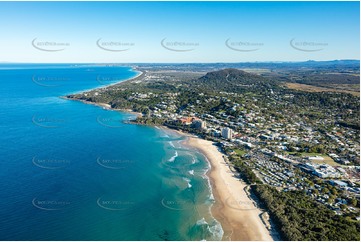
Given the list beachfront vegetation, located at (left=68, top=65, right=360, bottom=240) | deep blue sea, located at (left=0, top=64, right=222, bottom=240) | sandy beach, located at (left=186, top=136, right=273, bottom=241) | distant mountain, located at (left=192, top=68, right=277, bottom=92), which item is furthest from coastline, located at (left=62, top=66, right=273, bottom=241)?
distant mountain, located at (left=192, top=68, right=277, bottom=92)

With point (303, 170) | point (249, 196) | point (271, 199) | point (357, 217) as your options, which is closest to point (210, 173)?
point (249, 196)

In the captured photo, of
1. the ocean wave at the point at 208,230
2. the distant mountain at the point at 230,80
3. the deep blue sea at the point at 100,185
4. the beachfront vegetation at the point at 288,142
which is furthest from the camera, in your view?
the distant mountain at the point at 230,80

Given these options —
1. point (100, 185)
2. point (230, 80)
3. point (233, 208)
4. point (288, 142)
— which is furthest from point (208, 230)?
point (230, 80)

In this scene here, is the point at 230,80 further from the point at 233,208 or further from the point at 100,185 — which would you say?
the point at 233,208

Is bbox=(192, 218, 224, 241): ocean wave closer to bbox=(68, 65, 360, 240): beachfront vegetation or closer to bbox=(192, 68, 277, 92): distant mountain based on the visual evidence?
bbox=(68, 65, 360, 240): beachfront vegetation

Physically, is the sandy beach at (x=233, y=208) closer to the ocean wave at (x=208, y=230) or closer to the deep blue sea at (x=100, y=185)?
the ocean wave at (x=208, y=230)

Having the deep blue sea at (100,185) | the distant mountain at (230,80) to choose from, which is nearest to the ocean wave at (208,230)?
the deep blue sea at (100,185)
